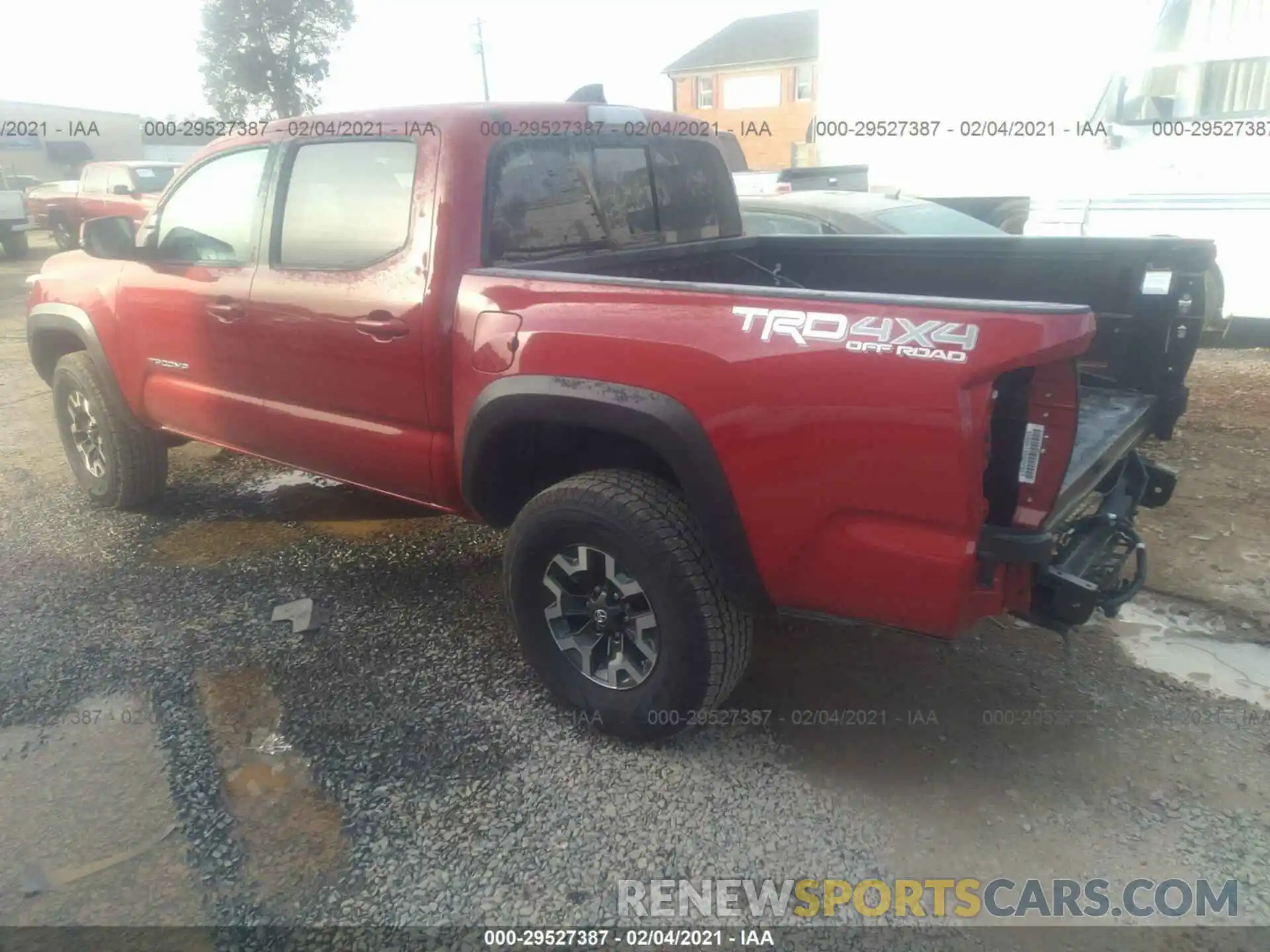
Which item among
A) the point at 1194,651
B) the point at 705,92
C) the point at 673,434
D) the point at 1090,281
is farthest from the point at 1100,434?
the point at 705,92

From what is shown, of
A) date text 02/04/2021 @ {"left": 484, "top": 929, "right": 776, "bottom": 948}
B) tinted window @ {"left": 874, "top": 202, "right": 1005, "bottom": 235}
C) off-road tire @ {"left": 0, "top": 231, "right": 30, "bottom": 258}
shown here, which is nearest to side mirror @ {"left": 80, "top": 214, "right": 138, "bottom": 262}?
date text 02/04/2021 @ {"left": 484, "top": 929, "right": 776, "bottom": 948}

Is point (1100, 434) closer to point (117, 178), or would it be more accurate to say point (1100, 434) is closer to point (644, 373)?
point (644, 373)

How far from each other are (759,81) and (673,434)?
41.1 m

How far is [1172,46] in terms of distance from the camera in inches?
282

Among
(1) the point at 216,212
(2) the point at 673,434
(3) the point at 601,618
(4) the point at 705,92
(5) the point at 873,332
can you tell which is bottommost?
(3) the point at 601,618

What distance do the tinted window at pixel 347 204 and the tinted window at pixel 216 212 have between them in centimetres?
27

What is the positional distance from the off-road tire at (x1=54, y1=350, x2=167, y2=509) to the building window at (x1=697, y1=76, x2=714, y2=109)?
40.4 meters

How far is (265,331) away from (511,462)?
4.04ft

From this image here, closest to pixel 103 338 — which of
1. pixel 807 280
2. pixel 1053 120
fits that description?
pixel 807 280

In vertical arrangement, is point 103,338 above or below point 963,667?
above

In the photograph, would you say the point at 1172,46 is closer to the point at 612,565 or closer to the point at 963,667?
the point at 963,667

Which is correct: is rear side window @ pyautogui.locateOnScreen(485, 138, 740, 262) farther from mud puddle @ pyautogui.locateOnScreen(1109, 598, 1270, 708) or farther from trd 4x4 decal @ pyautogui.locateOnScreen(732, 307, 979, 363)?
mud puddle @ pyautogui.locateOnScreen(1109, 598, 1270, 708)

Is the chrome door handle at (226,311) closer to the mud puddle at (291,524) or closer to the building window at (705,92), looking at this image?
the mud puddle at (291,524)

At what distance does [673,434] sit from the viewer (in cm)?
241
